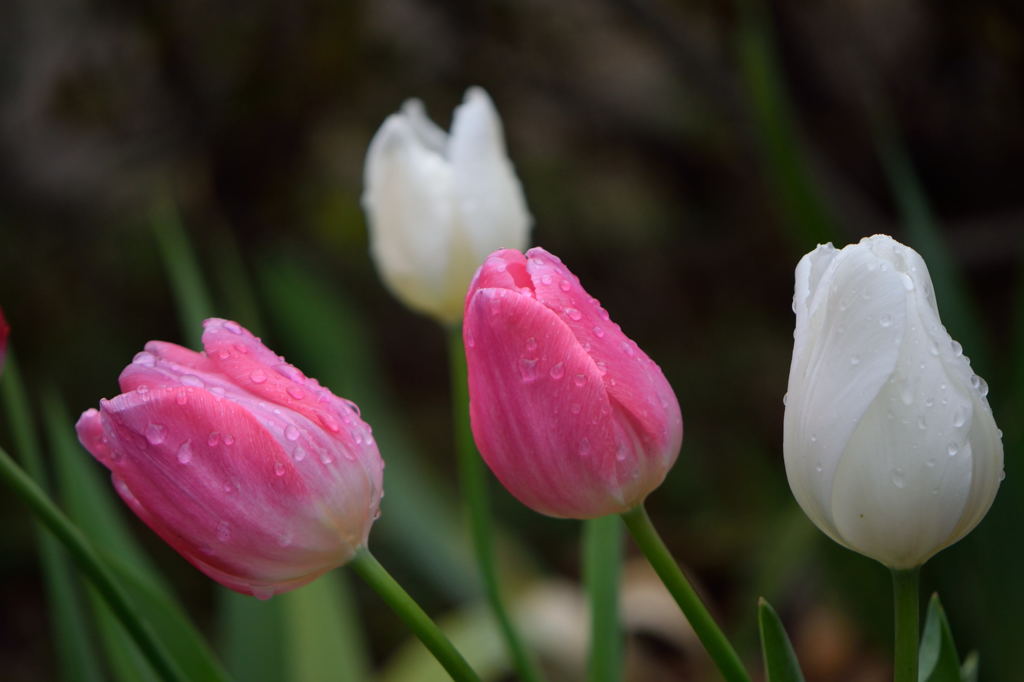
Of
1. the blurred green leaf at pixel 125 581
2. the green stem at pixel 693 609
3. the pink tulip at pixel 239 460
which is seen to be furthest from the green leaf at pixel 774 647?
the blurred green leaf at pixel 125 581

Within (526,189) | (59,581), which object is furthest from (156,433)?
(526,189)

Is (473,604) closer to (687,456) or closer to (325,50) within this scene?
(687,456)

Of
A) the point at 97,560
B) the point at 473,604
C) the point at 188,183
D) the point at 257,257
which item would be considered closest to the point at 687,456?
the point at 473,604

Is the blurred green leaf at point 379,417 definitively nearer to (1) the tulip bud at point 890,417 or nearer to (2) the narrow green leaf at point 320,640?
(2) the narrow green leaf at point 320,640

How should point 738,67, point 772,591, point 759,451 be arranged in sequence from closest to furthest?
point 772,591 < point 738,67 < point 759,451

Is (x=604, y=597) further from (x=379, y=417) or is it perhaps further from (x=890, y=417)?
(x=379, y=417)

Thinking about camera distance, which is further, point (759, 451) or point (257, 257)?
point (257, 257)

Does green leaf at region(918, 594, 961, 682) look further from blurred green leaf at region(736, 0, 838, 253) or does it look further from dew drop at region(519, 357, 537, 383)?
blurred green leaf at region(736, 0, 838, 253)
